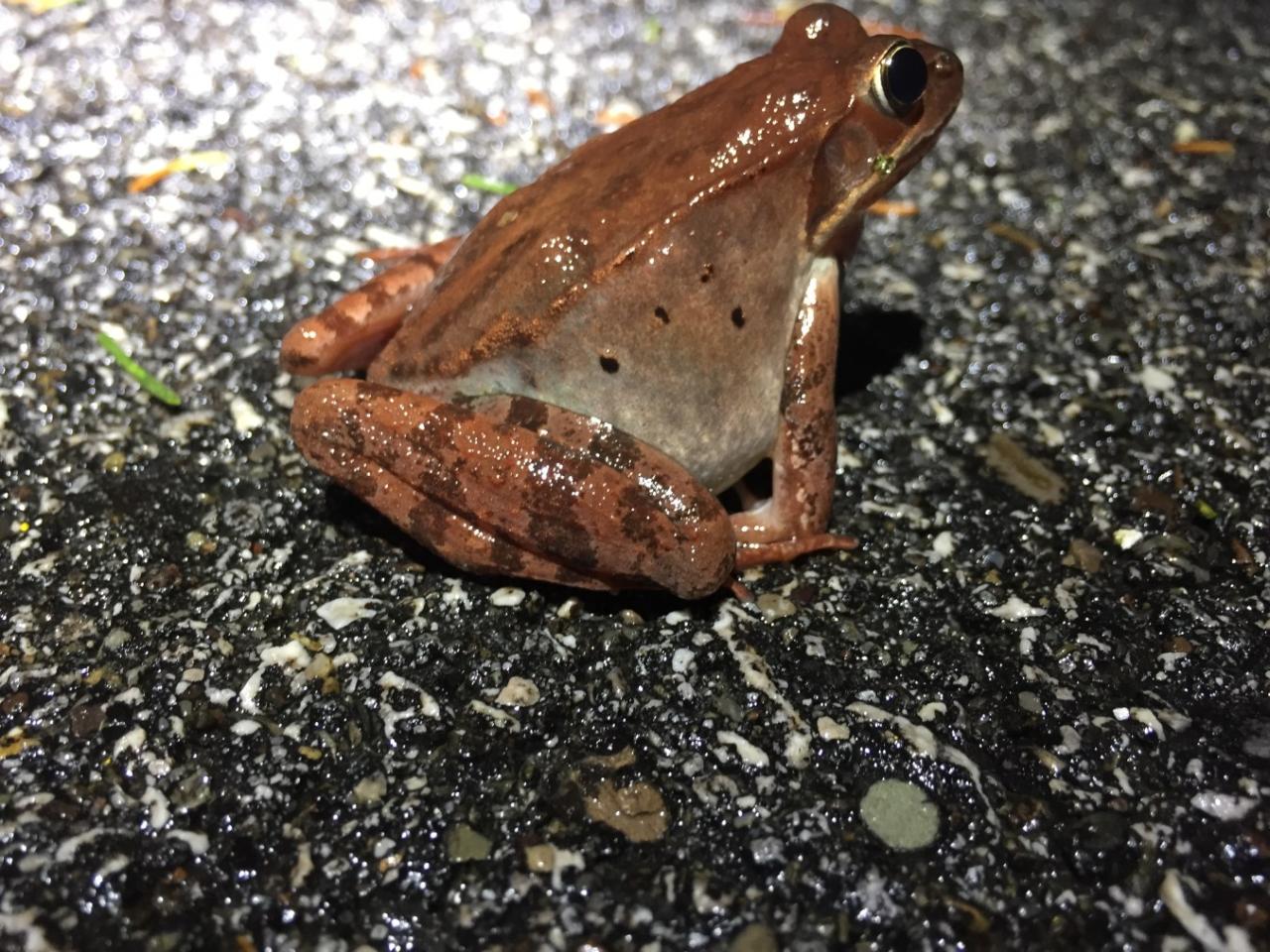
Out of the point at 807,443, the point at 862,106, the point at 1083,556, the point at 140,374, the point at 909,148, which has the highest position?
the point at 862,106

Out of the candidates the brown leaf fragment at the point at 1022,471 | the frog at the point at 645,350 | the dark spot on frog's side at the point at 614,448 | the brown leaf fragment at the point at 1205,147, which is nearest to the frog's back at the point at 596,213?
the frog at the point at 645,350

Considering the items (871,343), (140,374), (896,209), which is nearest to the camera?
(140,374)

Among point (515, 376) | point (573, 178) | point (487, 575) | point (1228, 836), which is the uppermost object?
point (573, 178)

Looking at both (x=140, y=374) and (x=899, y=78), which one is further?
(x=140, y=374)

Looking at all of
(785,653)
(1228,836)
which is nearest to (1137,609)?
(1228,836)

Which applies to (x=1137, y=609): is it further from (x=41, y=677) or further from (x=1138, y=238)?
(x=41, y=677)

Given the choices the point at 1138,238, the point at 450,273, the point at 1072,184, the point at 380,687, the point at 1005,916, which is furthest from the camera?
the point at 1072,184

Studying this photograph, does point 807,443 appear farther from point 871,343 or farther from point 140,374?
point 140,374

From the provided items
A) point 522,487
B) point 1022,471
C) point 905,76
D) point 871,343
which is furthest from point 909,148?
point 522,487
